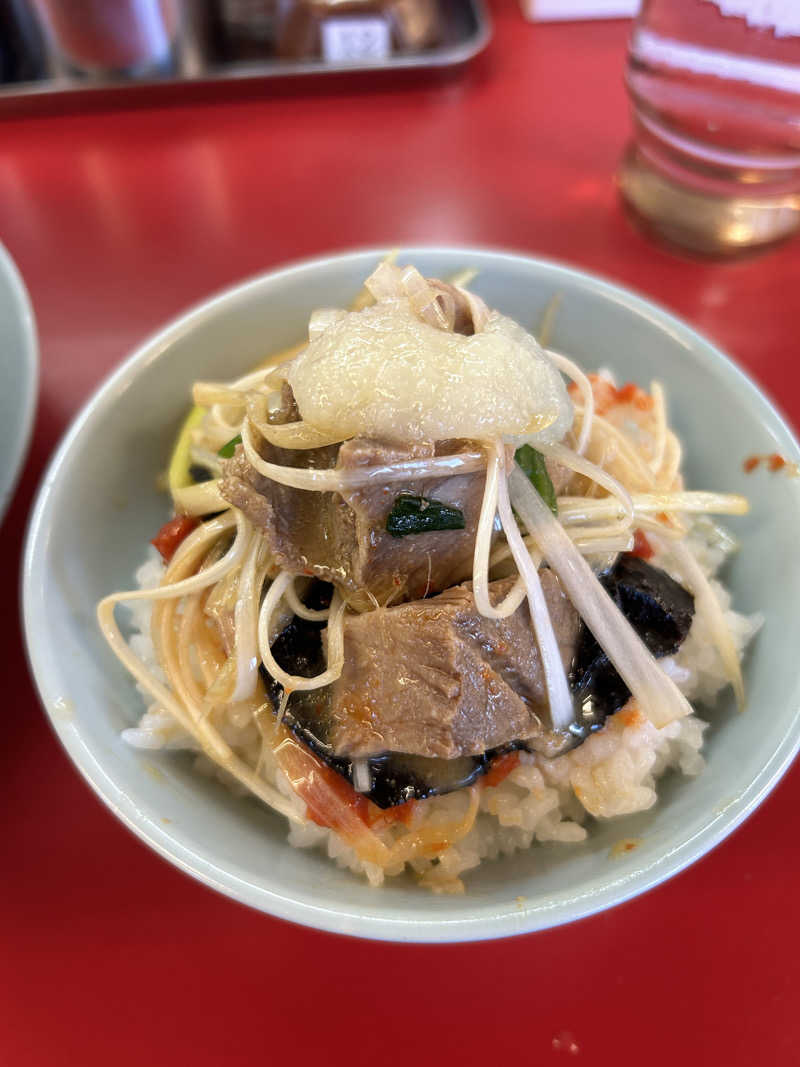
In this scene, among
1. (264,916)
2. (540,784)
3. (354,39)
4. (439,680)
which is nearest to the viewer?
(439,680)

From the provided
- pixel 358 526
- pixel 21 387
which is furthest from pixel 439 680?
pixel 21 387

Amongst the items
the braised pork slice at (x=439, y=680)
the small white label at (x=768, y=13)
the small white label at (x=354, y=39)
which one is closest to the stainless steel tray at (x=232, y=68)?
the small white label at (x=354, y=39)

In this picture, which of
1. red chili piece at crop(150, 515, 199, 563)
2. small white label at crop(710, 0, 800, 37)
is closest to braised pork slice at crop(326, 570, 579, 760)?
red chili piece at crop(150, 515, 199, 563)

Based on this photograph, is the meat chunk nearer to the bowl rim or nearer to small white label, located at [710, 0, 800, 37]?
the bowl rim

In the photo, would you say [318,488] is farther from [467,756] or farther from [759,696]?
[759,696]

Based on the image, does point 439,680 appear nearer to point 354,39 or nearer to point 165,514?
point 165,514

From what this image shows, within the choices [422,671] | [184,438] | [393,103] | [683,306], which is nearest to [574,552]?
[422,671]
